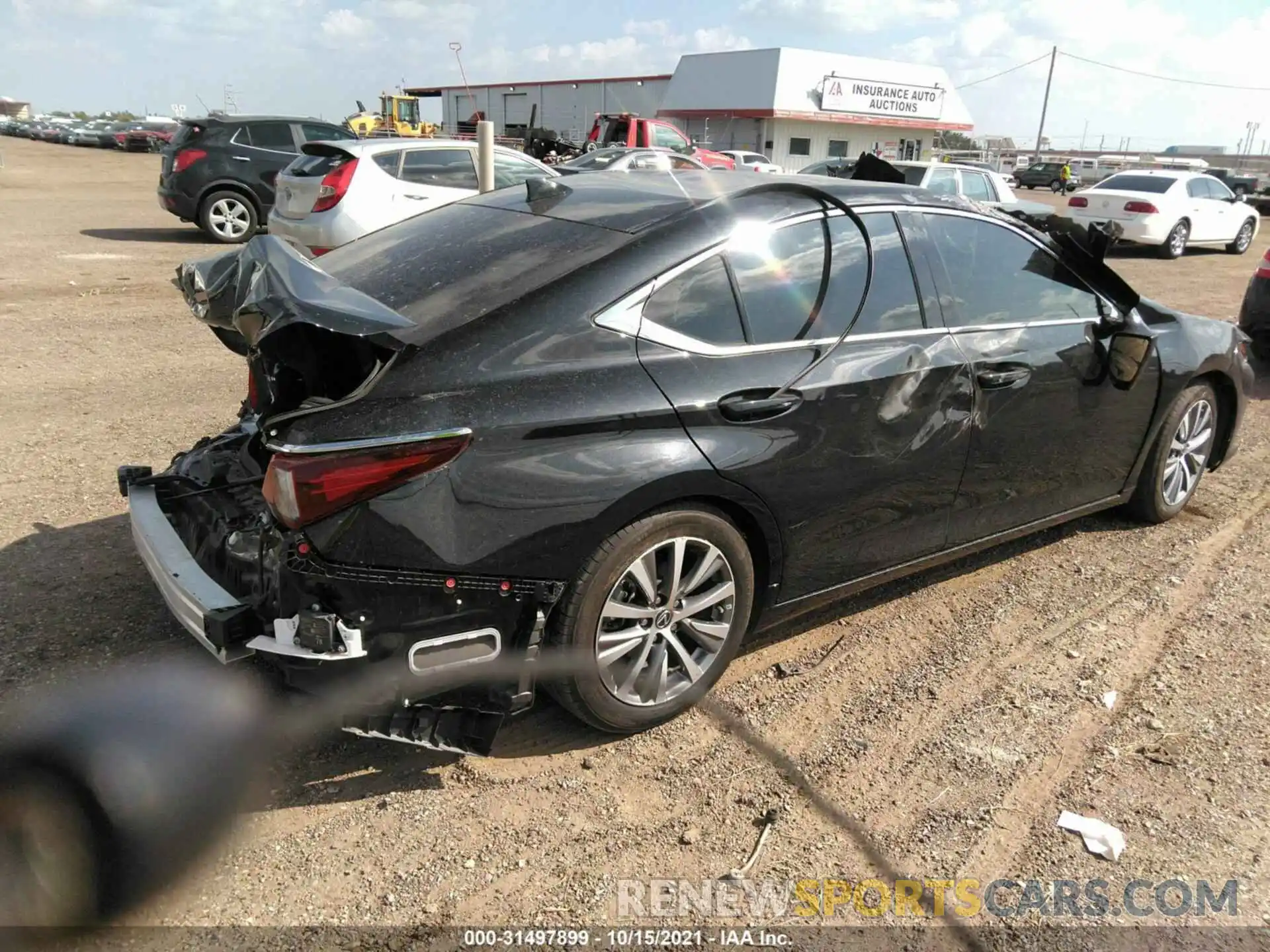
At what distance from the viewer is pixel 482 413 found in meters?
2.52

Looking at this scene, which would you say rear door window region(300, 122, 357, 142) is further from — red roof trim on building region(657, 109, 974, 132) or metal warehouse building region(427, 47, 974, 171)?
red roof trim on building region(657, 109, 974, 132)

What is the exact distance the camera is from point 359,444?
7.86ft

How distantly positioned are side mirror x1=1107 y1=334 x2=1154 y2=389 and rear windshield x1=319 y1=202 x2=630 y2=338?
2378 millimetres

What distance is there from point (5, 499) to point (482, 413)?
3.29m

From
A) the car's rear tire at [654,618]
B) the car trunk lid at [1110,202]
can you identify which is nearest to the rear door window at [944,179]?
the car trunk lid at [1110,202]

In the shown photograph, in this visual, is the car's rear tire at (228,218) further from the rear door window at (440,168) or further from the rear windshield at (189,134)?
the rear door window at (440,168)

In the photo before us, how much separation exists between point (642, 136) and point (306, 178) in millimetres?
14672

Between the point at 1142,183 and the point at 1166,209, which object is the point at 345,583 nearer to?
the point at 1166,209

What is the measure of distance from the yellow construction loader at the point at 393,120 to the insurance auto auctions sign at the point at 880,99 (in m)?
17.9

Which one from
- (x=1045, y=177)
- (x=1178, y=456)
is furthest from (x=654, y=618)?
(x=1045, y=177)

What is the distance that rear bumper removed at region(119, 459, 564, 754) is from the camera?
2.44m

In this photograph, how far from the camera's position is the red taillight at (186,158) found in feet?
42.0

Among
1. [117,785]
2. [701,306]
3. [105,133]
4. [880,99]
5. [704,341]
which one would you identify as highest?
[880,99]

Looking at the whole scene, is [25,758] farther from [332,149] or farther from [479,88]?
[479,88]
